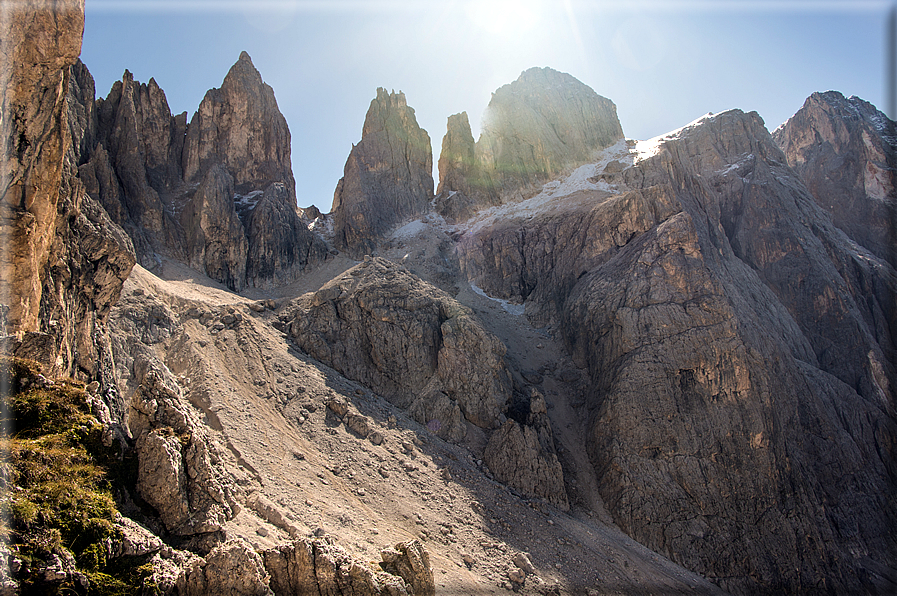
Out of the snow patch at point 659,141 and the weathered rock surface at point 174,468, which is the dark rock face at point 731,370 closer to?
the snow patch at point 659,141

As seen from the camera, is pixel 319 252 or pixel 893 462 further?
pixel 319 252

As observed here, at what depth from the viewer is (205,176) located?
60.0 m

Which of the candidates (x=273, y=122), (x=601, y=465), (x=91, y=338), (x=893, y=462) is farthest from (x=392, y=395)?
(x=273, y=122)

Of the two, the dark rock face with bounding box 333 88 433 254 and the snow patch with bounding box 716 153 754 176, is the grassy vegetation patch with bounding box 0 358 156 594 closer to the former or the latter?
the dark rock face with bounding box 333 88 433 254

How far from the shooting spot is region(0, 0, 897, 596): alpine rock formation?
560 inches

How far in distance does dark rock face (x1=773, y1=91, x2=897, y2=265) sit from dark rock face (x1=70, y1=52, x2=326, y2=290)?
71.2 m

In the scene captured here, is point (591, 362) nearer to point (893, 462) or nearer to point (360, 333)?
point (360, 333)

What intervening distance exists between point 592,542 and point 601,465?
798 centimetres

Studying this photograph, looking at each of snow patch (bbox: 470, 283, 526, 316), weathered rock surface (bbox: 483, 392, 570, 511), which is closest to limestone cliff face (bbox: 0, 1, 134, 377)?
weathered rock surface (bbox: 483, 392, 570, 511)

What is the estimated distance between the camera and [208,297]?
1706 inches

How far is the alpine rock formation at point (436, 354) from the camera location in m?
14.2

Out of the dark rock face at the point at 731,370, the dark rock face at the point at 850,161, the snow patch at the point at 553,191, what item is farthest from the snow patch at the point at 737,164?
the dark rock face at the point at 850,161

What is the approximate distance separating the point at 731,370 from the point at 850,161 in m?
55.4

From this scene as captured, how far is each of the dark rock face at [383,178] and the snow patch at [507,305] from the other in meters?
15.5
